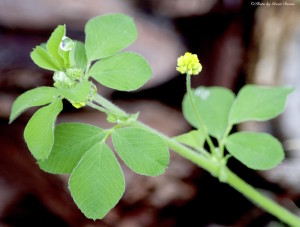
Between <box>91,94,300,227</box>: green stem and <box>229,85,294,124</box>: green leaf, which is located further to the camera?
<box>229,85,294,124</box>: green leaf

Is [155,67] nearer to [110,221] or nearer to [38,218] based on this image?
[110,221]

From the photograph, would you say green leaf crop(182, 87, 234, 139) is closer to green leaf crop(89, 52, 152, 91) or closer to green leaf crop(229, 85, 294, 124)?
green leaf crop(229, 85, 294, 124)

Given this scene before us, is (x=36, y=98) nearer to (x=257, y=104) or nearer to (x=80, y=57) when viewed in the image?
(x=80, y=57)

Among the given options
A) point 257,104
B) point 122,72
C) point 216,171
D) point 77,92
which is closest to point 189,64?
point 122,72

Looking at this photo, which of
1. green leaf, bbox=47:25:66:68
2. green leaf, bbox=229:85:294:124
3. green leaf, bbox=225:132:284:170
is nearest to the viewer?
green leaf, bbox=47:25:66:68

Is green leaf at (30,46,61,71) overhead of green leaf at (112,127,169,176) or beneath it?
overhead

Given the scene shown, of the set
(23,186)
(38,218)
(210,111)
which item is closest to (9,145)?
(23,186)

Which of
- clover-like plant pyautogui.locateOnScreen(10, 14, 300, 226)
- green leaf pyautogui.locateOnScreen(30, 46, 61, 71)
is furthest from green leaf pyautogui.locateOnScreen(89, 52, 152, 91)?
green leaf pyautogui.locateOnScreen(30, 46, 61, 71)
